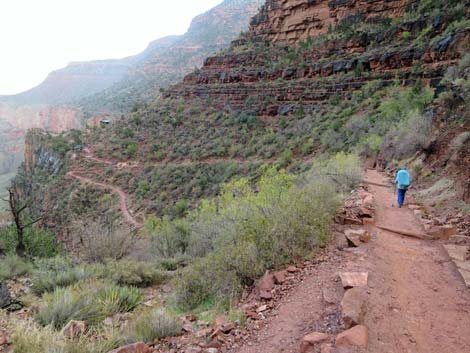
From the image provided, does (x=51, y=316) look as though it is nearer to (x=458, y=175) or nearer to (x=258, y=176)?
(x=458, y=175)

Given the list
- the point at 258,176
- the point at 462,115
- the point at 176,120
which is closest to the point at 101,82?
the point at 176,120

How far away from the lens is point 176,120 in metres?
36.6

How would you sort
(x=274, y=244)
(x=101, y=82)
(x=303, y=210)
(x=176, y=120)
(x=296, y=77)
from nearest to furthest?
(x=274, y=244) < (x=303, y=210) < (x=296, y=77) < (x=176, y=120) < (x=101, y=82)

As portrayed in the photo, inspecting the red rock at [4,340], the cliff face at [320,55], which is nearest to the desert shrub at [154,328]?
the red rock at [4,340]

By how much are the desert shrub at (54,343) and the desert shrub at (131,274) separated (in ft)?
9.77

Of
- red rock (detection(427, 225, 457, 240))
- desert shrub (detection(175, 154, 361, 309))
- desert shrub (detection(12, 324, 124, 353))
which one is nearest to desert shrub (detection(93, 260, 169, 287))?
desert shrub (detection(175, 154, 361, 309))

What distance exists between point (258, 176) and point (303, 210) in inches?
664

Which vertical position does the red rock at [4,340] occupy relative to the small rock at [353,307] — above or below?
below

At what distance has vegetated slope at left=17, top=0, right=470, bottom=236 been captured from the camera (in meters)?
22.2

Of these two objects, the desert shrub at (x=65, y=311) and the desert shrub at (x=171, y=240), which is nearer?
the desert shrub at (x=65, y=311)

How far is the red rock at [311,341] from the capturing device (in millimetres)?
2963

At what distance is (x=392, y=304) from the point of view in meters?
3.63

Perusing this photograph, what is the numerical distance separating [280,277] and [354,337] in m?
1.67

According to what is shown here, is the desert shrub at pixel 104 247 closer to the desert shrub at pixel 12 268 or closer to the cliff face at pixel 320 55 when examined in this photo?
the desert shrub at pixel 12 268
